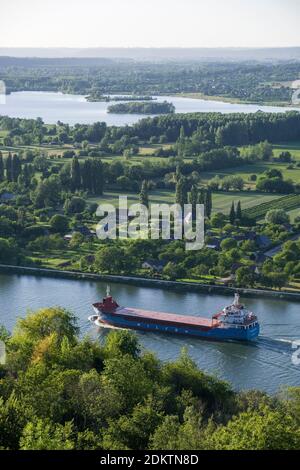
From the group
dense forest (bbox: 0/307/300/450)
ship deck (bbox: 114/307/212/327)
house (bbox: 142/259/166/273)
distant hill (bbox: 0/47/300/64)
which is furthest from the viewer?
distant hill (bbox: 0/47/300/64)

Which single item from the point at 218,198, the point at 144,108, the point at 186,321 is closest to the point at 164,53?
the point at 144,108

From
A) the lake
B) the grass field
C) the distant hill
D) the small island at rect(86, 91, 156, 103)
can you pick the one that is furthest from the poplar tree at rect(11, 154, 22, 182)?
the distant hill

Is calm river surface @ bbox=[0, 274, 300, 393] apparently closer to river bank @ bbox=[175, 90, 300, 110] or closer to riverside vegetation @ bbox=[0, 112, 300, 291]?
riverside vegetation @ bbox=[0, 112, 300, 291]

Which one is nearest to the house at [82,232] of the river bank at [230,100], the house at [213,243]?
the house at [213,243]

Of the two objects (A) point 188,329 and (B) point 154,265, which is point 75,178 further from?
(A) point 188,329

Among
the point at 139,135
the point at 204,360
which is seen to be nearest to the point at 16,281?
the point at 204,360

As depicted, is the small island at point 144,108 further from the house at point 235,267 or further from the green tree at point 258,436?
the green tree at point 258,436
